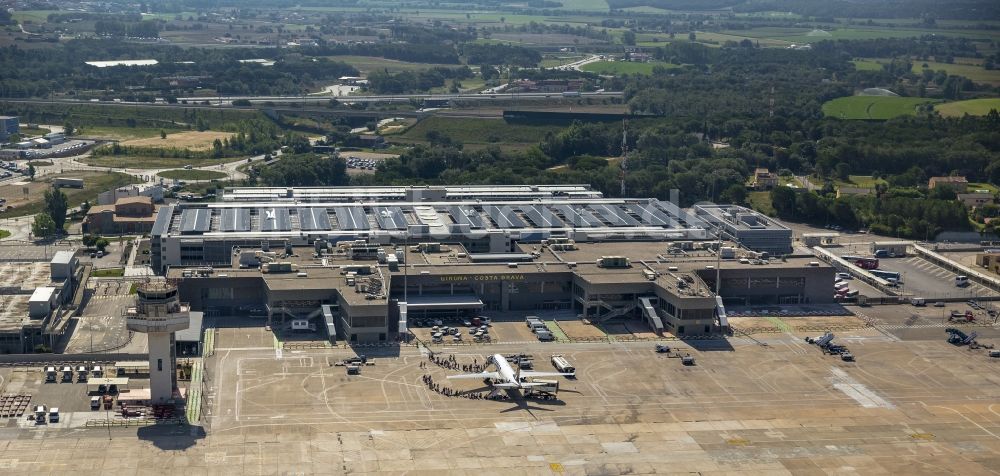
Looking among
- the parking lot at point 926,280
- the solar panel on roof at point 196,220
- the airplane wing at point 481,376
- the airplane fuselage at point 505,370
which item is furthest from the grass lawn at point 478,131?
the airplane wing at point 481,376

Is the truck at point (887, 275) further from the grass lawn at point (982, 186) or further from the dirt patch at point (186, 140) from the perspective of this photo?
the dirt patch at point (186, 140)

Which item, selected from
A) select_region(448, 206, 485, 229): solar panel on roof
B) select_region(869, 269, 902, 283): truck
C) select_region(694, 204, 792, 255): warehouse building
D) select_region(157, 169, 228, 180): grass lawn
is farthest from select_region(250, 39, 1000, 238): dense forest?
select_region(448, 206, 485, 229): solar panel on roof

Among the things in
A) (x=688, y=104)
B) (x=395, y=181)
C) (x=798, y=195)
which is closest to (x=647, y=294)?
(x=798, y=195)

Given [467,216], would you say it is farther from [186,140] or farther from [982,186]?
[186,140]

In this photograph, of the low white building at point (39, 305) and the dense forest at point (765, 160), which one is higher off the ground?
the dense forest at point (765, 160)

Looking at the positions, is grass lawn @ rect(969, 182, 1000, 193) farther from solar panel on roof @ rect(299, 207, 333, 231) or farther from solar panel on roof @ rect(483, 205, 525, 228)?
solar panel on roof @ rect(299, 207, 333, 231)

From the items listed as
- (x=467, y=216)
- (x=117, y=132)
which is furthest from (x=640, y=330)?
(x=117, y=132)

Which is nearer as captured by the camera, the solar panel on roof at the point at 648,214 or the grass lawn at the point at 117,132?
the solar panel on roof at the point at 648,214
